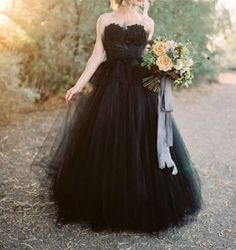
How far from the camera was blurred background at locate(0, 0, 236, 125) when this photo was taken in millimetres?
7520

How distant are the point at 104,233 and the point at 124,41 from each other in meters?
1.59

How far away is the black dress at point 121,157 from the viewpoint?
3.85 m

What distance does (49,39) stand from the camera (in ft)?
27.3

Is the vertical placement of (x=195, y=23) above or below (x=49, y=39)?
above

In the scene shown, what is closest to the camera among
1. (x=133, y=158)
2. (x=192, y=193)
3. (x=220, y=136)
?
(x=133, y=158)

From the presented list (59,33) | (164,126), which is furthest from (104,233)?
(59,33)

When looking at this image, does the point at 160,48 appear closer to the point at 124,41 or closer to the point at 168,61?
the point at 168,61

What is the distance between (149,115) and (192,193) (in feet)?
2.79

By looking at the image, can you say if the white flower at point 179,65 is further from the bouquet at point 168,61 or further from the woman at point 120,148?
the woman at point 120,148

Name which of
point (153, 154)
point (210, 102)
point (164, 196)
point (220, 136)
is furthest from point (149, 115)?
point (210, 102)

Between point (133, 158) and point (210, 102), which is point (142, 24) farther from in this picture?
point (210, 102)

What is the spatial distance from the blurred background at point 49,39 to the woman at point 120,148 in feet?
10.7

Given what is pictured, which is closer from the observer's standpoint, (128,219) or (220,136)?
(128,219)

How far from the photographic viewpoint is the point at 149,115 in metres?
3.95
